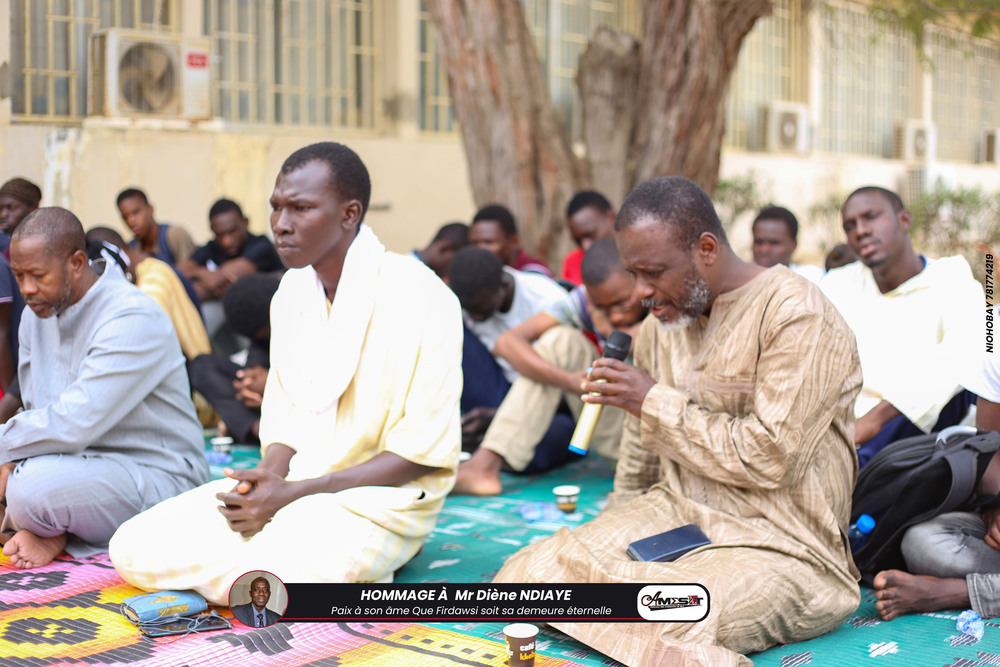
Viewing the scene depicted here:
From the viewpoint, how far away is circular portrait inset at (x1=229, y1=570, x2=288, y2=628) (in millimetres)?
2598

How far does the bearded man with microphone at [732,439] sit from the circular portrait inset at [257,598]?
0.74 metres

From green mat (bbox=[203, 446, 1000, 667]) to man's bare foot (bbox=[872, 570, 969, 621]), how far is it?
3 centimetres

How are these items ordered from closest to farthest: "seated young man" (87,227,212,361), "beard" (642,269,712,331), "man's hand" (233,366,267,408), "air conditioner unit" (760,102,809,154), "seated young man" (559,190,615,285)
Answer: "beard" (642,269,712,331) < "man's hand" (233,366,267,408) < "seated young man" (87,227,212,361) < "seated young man" (559,190,615,285) < "air conditioner unit" (760,102,809,154)

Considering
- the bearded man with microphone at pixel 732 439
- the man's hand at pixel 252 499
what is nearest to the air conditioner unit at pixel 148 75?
the man's hand at pixel 252 499

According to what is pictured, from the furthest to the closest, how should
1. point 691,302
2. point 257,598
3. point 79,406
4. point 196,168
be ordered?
point 196,168
point 79,406
point 691,302
point 257,598

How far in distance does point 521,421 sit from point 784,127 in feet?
31.7

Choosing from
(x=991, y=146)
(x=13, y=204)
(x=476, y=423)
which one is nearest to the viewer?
(x=476, y=423)

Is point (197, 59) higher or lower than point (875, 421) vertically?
higher

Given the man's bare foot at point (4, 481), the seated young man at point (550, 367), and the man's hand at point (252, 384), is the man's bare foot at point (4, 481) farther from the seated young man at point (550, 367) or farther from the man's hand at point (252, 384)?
the seated young man at point (550, 367)

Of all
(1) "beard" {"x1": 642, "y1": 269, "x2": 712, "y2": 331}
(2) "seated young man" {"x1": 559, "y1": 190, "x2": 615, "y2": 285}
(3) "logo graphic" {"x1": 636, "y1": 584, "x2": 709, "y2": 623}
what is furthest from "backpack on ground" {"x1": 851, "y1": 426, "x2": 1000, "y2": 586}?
(2) "seated young man" {"x1": 559, "y1": 190, "x2": 615, "y2": 285}

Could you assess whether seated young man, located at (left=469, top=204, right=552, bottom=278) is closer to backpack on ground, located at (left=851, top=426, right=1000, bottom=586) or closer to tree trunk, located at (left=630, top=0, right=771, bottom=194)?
tree trunk, located at (left=630, top=0, right=771, bottom=194)

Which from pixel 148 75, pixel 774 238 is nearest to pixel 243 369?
pixel 774 238

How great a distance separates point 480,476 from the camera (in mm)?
4840

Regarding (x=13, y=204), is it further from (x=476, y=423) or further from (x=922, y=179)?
(x=922, y=179)
